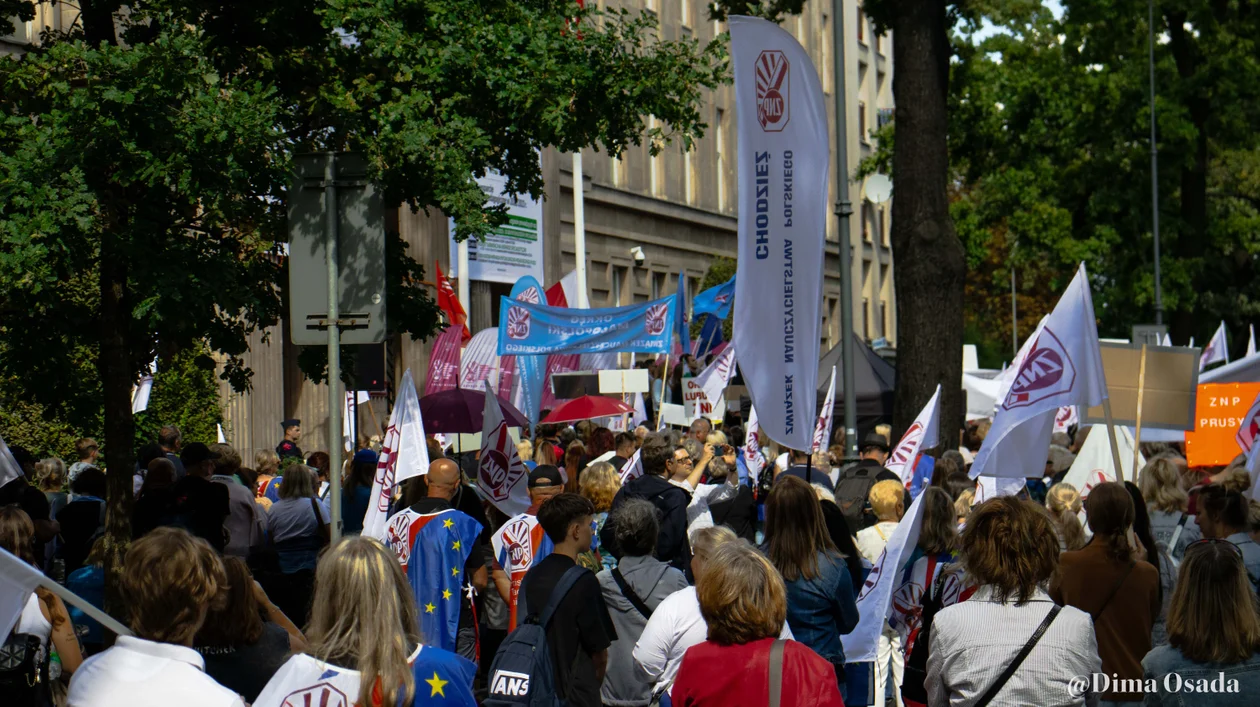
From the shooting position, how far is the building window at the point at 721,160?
47.8 m

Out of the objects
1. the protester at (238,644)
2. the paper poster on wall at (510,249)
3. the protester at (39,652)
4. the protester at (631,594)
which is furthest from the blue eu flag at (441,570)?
the paper poster on wall at (510,249)

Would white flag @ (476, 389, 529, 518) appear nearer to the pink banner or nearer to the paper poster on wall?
the pink banner

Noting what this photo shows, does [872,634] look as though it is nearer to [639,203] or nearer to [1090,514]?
[1090,514]

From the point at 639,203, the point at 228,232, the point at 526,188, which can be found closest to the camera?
the point at 228,232

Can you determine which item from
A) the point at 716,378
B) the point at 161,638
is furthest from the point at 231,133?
the point at 716,378

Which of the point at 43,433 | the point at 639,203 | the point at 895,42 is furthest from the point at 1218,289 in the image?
the point at 43,433

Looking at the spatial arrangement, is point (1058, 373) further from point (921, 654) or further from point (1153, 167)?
point (1153, 167)

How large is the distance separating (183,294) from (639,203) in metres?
33.5

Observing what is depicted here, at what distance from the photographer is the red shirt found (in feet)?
15.5

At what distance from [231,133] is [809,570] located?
4.02 metres

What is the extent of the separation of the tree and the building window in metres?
37.0

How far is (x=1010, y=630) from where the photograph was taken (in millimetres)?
5129

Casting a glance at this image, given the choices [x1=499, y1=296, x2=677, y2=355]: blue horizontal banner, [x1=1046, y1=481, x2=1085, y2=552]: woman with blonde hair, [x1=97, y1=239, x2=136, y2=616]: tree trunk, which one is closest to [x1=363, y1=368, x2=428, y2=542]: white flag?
[x1=97, y1=239, x2=136, y2=616]: tree trunk

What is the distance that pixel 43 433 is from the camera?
2055 centimetres
